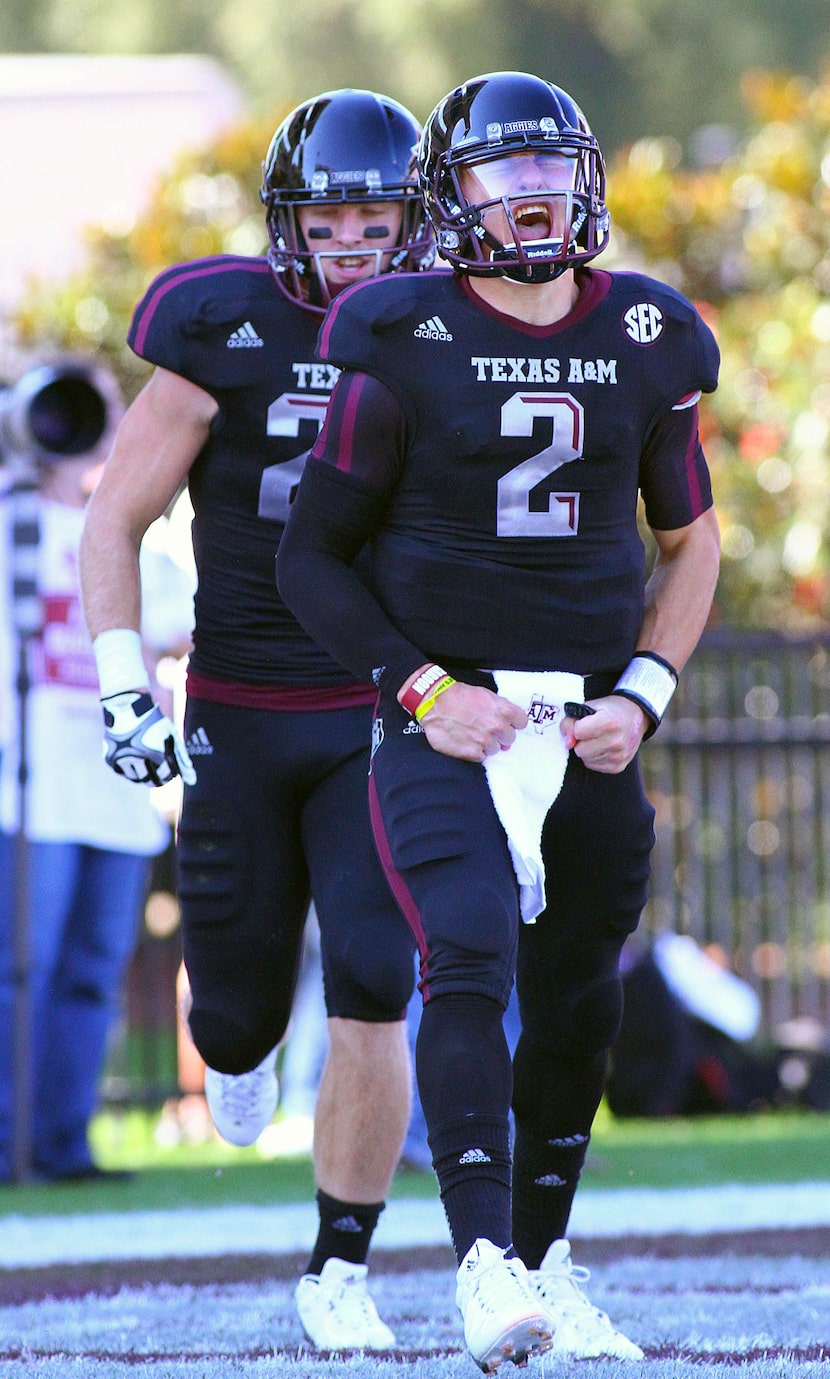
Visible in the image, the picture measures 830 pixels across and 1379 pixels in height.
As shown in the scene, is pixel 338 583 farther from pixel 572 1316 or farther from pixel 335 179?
pixel 572 1316

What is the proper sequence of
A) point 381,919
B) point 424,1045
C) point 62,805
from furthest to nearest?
point 62,805, point 381,919, point 424,1045

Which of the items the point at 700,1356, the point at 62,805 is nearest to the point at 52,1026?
the point at 62,805

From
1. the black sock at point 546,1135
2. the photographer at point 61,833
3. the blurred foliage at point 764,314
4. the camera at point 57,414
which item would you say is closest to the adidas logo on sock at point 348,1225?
the black sock at point 546,1135

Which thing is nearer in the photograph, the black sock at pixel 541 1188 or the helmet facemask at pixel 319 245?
the black sock at pixel 541 1188

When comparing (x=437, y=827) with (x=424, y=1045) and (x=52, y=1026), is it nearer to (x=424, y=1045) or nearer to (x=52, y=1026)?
(x=424, y=1045)

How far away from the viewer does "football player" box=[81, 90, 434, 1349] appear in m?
4.04

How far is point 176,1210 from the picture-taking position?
6.04 m

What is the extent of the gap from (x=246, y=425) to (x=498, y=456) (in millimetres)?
857

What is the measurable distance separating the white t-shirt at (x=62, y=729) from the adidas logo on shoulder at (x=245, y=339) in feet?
8.30

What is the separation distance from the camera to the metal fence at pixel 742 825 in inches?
349

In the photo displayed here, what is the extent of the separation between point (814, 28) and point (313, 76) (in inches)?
235

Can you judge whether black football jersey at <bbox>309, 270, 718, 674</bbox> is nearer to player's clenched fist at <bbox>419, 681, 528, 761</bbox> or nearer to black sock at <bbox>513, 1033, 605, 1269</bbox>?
player's clenched fist at <bbox>419, 681, 528, 761</bbox>

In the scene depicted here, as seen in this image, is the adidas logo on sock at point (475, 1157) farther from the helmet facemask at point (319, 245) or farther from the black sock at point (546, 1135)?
the helmet facemask at point (319, 245)

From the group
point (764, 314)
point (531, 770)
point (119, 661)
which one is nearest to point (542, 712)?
point (531, 770)
